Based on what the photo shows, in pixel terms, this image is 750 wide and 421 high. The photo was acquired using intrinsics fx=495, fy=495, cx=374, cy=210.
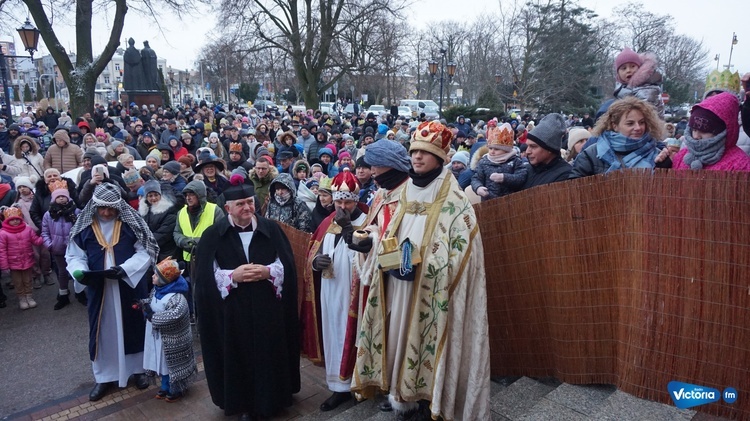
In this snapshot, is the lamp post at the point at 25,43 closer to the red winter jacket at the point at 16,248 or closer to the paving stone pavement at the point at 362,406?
the red winter jacket at the point at 16,248

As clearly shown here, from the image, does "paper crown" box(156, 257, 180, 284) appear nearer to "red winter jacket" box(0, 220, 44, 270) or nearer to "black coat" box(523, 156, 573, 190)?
"black coat" box(523, 156, 573, 190)

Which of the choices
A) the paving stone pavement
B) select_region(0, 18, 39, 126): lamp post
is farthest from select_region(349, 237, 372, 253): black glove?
select_region(0, 18, 39, 126): lamp post

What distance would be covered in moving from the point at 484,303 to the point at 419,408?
96 cm

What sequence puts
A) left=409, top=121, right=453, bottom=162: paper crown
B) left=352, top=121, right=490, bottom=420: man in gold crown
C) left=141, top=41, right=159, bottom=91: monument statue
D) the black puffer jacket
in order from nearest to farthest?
left=352, top=121, right=490, bottom=420: man in gold crown → left=409, top=121, right=453, bottom=162: paper crown → the black puffer jacket → left=141, top=41, right=159, bottom=91: monument statue

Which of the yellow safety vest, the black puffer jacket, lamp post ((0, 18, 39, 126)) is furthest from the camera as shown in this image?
lamp post ((0, 18, 39, 126))

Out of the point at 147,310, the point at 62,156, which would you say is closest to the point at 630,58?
the point at 147,310

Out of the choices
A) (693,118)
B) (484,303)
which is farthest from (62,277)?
(693,118)

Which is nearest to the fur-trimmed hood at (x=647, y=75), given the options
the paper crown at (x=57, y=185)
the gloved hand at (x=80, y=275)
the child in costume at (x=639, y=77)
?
the child in costume at (x=639, y=77)

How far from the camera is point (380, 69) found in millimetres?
29328

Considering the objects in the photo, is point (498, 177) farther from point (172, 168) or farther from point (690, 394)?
point (172, 168)

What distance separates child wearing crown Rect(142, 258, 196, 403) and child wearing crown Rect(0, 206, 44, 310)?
361 centimetres

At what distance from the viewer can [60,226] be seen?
7.02 metres

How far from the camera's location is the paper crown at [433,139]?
3.30 m

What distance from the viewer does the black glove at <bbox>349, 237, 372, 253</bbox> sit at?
3432mm
